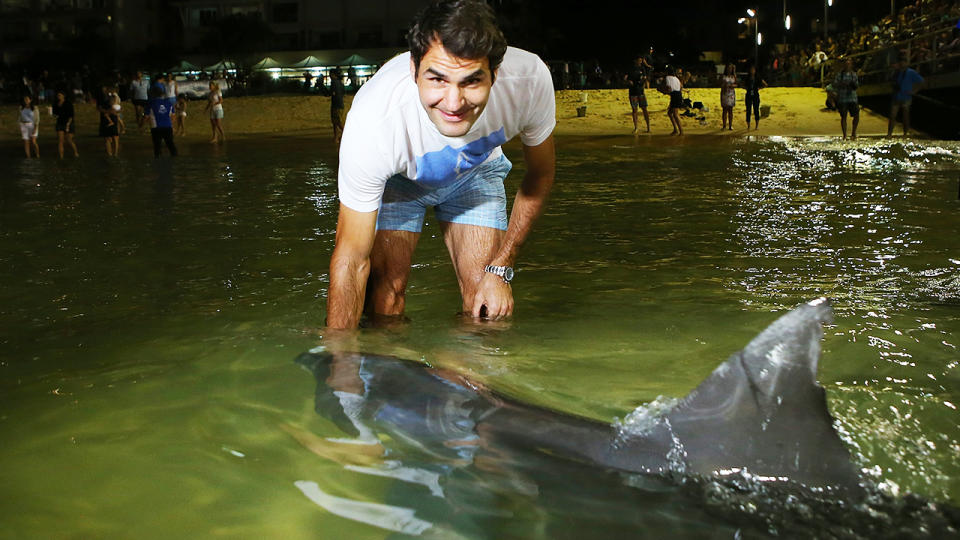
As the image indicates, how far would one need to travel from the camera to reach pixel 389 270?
15.7 ft

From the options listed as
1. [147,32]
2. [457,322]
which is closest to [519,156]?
[457,322]

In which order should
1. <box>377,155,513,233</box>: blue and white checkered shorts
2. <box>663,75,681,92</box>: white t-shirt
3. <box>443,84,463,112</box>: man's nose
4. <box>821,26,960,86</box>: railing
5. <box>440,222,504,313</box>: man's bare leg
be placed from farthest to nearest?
1. <box>663,75,681,92</box>: white t-shirt
2. <box>821,26,960,86</box>: railing
3. <box>440,222,504,313</box>: man's bare leg
4. <box>377,155,513,233</box>: blue and white checkered shorts
5. <box>443,84,463,112</box>: man's nose

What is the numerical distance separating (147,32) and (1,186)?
76196 millimetres

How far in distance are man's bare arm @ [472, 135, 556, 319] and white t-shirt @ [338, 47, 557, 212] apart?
0.37 meters

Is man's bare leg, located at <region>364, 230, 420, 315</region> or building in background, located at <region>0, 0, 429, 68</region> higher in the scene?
building in background, located at <region>0, 0, 429, 68</region>

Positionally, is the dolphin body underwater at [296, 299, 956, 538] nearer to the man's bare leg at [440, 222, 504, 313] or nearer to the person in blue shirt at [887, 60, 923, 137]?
the man's bare leg at [440, 222, 504, 313]

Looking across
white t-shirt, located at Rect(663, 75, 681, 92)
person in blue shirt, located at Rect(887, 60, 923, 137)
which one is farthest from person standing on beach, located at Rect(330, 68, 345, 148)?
person in blue shirt, located at Rect(887, 60, 923, 137)

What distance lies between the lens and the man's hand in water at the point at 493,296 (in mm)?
4621

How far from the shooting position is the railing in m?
21.7

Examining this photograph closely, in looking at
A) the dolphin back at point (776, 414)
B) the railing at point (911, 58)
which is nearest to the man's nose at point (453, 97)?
the dolphin back at point (776, 414)

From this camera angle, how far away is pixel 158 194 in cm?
1204

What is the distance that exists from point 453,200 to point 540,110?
0.82m

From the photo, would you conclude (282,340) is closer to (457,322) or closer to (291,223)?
(457,322)

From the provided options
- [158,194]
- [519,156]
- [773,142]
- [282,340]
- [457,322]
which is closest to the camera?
[282,340]
